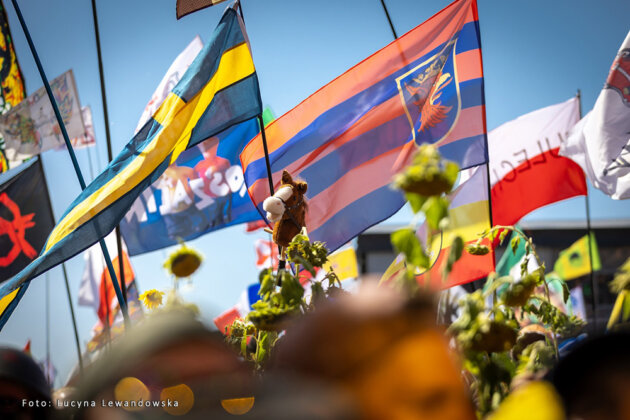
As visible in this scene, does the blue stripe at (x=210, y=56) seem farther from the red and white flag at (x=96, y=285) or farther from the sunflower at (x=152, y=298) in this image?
the red and white flag at (x=96, y=285)

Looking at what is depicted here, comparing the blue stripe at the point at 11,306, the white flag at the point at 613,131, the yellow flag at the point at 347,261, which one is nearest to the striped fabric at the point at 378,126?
the white flag at the point at 613,131

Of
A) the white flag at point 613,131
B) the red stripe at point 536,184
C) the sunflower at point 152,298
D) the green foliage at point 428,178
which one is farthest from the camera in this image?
the red stripe at point 536,184

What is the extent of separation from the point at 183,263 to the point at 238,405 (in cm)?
76

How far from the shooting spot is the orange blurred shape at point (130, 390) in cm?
64

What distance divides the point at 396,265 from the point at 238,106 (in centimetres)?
150

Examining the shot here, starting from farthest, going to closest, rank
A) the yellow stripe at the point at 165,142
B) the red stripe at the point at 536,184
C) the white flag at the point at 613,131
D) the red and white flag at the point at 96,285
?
the red and white flag at the point at 96,285 < the red stripe at the point at 536,184 < the white flag at the point at 613,131 < the yellow stripe at the point at 165,142

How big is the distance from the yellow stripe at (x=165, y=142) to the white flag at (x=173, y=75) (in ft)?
7.33

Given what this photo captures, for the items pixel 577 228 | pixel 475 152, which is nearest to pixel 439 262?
pixel 475 152

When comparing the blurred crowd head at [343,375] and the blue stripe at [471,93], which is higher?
the blue stripe at [471,93]

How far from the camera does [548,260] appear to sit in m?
20.6

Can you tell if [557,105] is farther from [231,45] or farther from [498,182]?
[231,45]

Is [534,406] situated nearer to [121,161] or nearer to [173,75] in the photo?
[121,161]

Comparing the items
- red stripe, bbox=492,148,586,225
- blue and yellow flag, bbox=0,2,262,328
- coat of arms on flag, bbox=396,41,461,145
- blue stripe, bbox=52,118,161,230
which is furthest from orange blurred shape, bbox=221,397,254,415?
red stripe, bbox=492,148,586,225

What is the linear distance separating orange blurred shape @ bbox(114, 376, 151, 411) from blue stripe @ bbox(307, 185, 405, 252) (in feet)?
8.23
